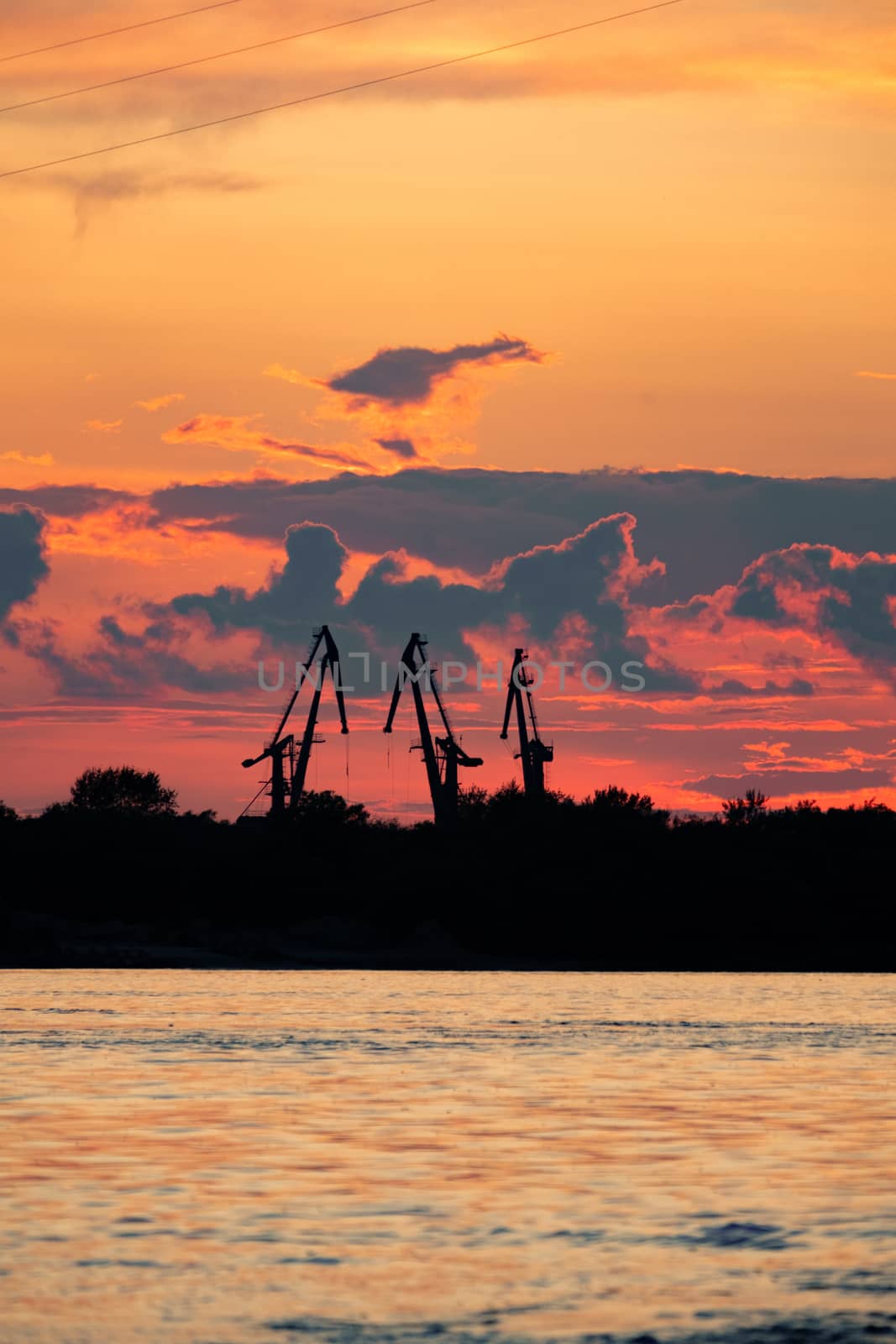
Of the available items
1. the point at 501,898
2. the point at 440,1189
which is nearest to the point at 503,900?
the point at 501,898

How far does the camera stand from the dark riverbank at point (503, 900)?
138500 mm

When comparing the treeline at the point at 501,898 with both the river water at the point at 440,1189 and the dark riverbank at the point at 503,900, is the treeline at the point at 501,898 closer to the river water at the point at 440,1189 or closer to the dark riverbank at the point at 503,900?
the dark riverbank at the point at 503,900

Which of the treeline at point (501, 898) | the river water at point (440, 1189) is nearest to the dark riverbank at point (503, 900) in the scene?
the treeline at point (501, 898)

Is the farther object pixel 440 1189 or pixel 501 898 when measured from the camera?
pixel 501 898

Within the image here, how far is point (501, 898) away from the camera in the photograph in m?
140

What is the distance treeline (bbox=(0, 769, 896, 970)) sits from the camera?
138625 millimetres

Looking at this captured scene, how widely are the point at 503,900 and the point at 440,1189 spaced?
11335 centimetres

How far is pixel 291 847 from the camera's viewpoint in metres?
154

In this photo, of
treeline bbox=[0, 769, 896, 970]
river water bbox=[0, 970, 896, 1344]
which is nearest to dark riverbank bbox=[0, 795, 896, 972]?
treeline bbox=[0, 769, 896, 970]

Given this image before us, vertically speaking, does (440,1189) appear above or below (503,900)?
below

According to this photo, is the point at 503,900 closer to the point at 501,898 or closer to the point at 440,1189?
the point at 501,898

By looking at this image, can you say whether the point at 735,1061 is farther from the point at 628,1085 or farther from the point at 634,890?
the point at 634,890

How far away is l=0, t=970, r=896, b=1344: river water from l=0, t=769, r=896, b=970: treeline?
78462mm

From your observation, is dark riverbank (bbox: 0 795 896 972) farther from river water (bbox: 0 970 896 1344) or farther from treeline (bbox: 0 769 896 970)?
river water (bbox: 0 970 896 1344)
